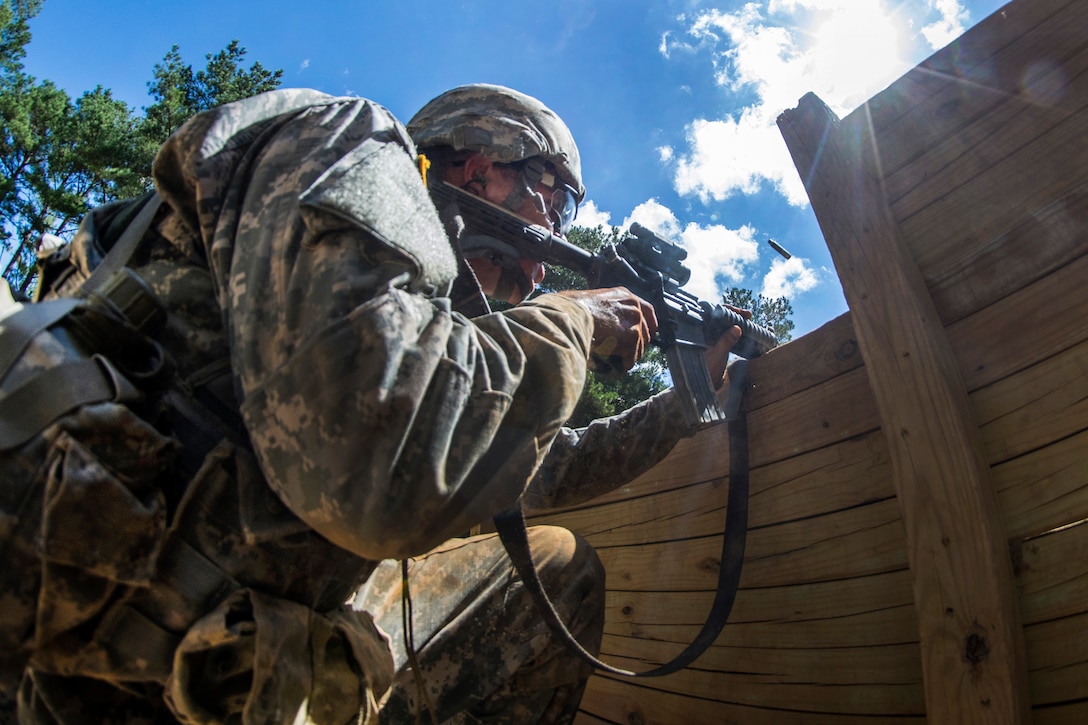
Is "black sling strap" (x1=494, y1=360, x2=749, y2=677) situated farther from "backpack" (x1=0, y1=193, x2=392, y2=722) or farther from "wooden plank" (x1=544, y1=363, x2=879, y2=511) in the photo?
"backpack" (x1=0, y1=193, x2=392, y2=722)

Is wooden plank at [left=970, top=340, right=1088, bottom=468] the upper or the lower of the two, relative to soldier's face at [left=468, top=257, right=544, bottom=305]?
lower

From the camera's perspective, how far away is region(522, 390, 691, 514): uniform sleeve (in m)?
2.97

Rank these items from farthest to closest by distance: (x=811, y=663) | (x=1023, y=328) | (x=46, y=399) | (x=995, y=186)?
1. (x=811, y=663)
2. (x=995, y=186)
3. (x=1023, y=328)
4. (x=46, y=399)

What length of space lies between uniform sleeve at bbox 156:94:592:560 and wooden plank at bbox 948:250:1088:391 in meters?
1.15

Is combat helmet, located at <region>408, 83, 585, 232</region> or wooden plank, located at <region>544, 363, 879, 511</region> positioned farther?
combat helmet, located at <region>408, 83, 585, 232</region>

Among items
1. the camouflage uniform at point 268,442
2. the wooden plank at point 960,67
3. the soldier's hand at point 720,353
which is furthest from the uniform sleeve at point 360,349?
the soldier's hand at point 720,353

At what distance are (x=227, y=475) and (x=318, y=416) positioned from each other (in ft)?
1.05

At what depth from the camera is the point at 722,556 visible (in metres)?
2.56

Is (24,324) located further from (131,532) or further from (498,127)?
(498,127)

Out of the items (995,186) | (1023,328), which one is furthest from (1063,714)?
(995,186)

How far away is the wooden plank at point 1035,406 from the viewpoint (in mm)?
1780

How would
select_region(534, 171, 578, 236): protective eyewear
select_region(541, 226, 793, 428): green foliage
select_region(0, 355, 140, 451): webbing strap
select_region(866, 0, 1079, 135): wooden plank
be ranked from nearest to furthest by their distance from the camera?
1. select_region(0, 355, 140, 451): webbing strap
2. select_region(866, 0, 1079, 135): wooden plank
3. select_region(534, 171, 578, 236): protective eyewear
4. select_region(541, 226, 793, 428): green foliage

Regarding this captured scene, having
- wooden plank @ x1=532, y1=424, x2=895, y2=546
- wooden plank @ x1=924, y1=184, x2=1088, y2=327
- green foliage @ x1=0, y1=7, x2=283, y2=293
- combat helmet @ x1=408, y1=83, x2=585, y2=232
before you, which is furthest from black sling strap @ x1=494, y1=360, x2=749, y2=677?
green foliage @ x1=0, y1=7, x2=283, y2=293

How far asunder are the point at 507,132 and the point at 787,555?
1782 millimetres
